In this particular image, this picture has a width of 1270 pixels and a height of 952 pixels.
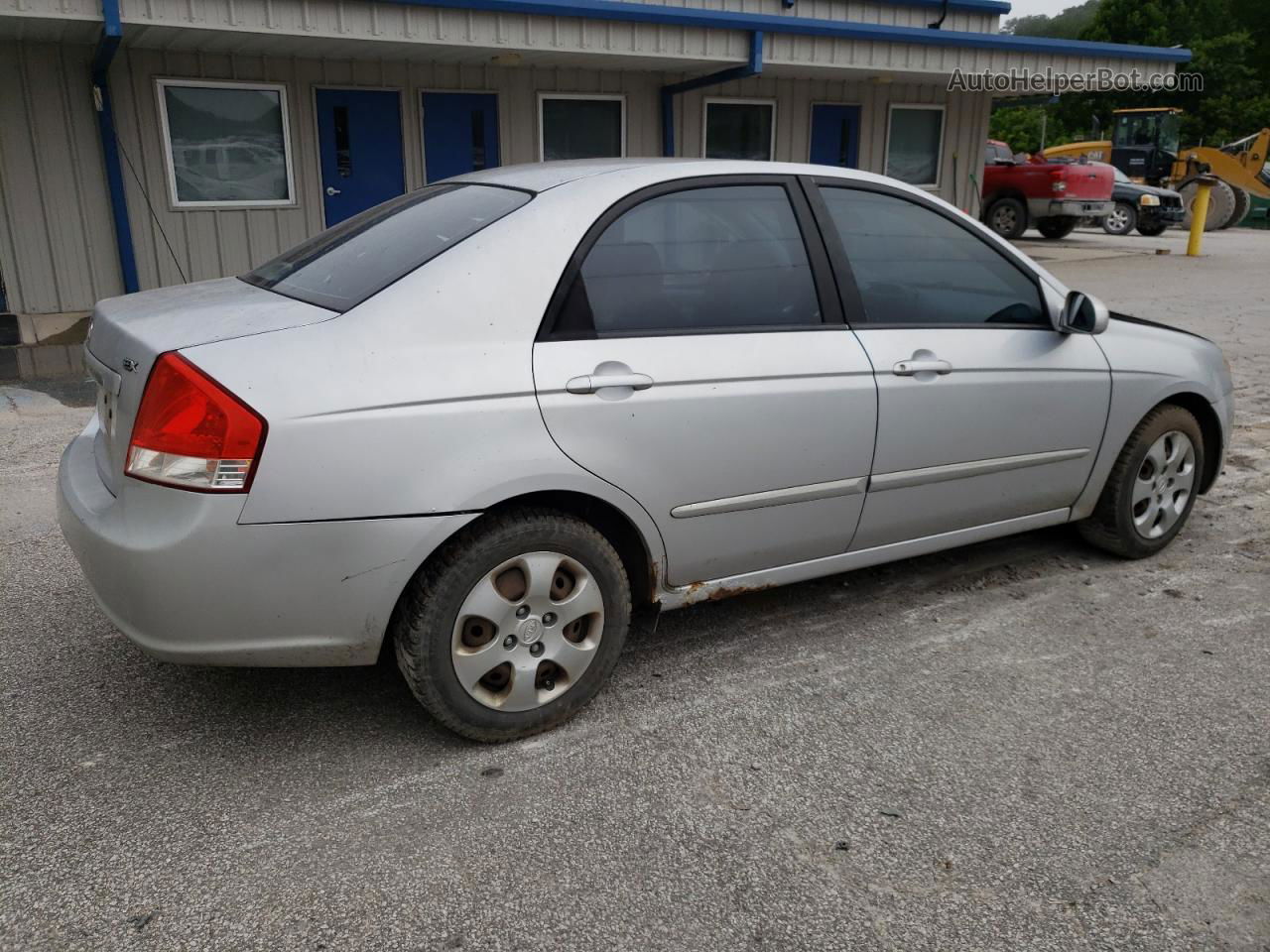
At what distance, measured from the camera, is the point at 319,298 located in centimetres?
289

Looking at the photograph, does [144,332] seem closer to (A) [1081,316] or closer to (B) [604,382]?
(B) [604,382]

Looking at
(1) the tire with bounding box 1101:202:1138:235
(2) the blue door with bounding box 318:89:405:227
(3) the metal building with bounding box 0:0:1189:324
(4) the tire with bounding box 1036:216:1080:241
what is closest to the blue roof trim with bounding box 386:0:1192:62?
(3) the metal building with bounding box 0:0:1189:324

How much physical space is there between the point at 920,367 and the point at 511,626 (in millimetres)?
1612

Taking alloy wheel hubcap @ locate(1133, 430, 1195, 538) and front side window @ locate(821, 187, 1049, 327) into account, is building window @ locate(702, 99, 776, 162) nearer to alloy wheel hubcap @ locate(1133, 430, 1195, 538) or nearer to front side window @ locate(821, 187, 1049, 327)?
alloy wheel hubcap @ locate(1133, 430, 1195, 538)

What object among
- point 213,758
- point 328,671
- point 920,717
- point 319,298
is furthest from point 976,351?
point 213,758

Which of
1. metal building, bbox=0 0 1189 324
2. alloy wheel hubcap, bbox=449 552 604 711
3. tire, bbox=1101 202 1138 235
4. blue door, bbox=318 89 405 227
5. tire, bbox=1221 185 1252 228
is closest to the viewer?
alloy wheel hubcap, bbox=449 552 604 711

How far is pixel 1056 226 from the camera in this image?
73.8 feet

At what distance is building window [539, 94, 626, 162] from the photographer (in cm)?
1158

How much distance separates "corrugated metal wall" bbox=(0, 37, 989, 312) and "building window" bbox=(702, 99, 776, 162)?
1.60 m

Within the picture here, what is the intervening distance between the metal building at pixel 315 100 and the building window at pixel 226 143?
0.02 meters

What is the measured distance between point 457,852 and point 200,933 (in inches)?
22.4

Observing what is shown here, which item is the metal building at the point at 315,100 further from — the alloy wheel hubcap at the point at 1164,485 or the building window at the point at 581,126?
the alloy wheel hubcap at the point at 1164,485

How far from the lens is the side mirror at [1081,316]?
3699 millimetres

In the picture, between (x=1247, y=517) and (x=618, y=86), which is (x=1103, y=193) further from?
(x=1247, y=517)
